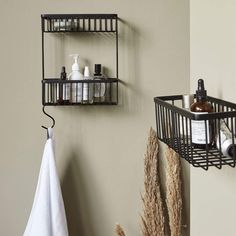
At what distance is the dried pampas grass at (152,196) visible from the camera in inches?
67.8

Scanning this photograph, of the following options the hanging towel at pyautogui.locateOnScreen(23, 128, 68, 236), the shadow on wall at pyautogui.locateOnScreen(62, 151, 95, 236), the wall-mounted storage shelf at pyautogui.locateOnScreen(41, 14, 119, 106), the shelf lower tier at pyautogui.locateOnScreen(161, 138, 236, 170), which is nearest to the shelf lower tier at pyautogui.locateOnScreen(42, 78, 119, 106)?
the wall-mounted storage shelf at pyautogui.locateOnScreen(41, 14, 119, 106)

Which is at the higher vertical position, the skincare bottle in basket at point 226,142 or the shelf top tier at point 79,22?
the shelf top tier at point 79,22

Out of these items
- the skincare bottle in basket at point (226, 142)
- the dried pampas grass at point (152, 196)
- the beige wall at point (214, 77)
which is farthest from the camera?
the dried pampas grass at point (152, 196)

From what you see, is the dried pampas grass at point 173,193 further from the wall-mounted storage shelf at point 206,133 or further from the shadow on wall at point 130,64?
the wall-mounted storage shelf at point 206,133

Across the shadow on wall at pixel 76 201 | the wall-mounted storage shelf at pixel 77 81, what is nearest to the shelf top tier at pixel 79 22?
the wall-mounted storage shelf at pixel 77 81

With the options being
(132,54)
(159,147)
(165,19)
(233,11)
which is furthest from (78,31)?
(233,11)

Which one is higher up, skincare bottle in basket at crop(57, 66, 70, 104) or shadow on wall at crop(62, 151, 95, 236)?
skincare bottle in basket at crop(57, 66, 70, 104)

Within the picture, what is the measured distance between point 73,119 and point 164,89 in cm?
46

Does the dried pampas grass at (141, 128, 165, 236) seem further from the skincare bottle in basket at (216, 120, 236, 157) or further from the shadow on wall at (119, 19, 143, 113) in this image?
the skincare bottle in basket at (216, 120, 236, 157)

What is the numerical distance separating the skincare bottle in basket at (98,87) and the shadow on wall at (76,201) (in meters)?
0.33

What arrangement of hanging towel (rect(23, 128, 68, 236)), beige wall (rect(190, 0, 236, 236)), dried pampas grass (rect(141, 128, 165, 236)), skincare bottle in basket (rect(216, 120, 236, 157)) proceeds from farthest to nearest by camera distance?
dried pampas grass (rect(141, 128, 165, 236)), hanging towel (rect(23, 128, 68, 236)), beige wall (rect(190, 0, 236, 236)), skincare bottle in basket (rect(216, 120, 236, 157))

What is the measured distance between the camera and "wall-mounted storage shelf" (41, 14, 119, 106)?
164 centimetres

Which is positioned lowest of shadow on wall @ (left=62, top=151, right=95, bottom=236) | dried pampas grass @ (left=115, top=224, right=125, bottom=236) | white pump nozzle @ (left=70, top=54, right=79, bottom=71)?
dried pampas grass @ (left=115, top=224, right=125, bottom=236)

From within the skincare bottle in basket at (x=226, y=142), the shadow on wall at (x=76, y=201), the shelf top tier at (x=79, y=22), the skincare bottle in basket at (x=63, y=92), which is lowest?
the shadow on wall at (x=76, y=201)
